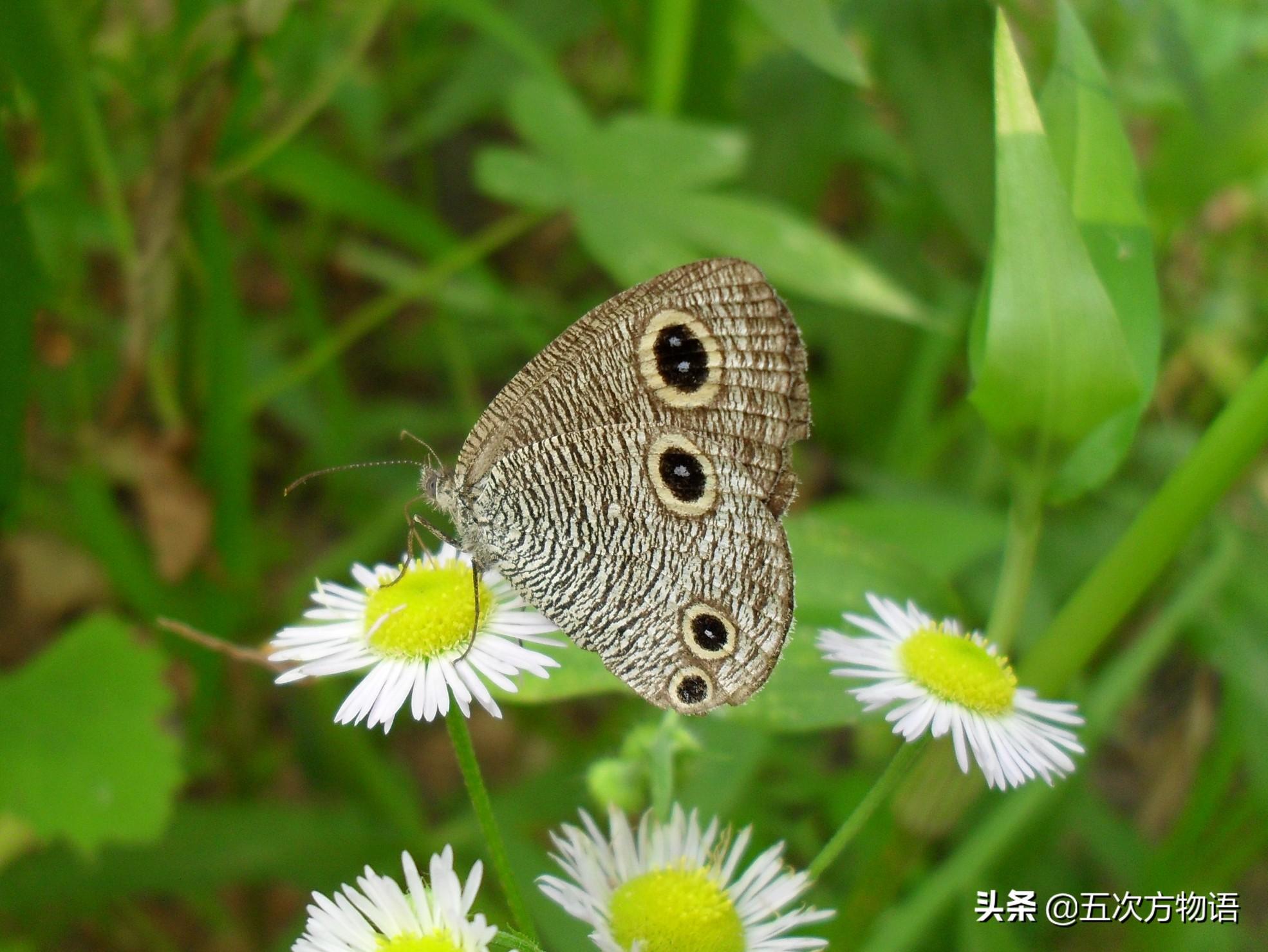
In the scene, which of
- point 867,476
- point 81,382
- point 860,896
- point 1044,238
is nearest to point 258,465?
point 81,382

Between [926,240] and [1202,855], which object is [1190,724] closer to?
[1202,855]

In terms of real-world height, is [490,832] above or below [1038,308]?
below

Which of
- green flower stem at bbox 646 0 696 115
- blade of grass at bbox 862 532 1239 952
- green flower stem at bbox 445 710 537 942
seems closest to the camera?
green flower stem at bbox 445 710 537 942

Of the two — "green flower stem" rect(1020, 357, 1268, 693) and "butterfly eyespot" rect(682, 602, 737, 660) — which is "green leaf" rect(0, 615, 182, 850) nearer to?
"butterfly eyespot" rect(682, 602, 737, 660)

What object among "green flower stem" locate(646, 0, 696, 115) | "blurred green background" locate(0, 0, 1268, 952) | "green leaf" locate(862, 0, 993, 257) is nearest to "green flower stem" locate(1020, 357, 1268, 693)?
"blurred green background" locate(0, 0, 1268, 952)

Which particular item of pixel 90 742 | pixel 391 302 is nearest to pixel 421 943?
pixel 90 742

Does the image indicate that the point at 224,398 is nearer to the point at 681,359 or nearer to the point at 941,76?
the point at 681,359

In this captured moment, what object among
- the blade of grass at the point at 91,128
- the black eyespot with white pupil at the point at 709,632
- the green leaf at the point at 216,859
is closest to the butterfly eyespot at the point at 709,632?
the black eyespot with white pupil at the point at 709,632
